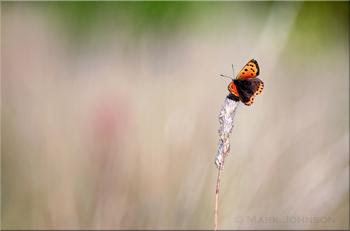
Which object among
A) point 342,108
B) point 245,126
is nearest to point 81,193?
point 245,126

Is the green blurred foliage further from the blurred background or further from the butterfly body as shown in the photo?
the butterfly body

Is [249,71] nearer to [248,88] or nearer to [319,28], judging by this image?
[248,88]

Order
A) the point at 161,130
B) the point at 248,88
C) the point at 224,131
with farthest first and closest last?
1. the point at 161,130
2. the point at 248,88
3. the point at 224,131

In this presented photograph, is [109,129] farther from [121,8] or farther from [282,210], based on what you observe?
[121,8]

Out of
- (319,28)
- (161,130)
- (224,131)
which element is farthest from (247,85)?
(319,28)

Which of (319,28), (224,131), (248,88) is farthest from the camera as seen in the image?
(319,28)

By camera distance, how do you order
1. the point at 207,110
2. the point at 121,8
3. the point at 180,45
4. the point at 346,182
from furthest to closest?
the point at 121,8, the point at 180,45, the point at 207,110, the point at 346,182

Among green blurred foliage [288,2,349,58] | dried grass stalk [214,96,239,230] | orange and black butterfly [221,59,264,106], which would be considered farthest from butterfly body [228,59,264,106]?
green blurred foliage [288,2,349,58]
